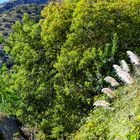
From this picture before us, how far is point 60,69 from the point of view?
74.8 feet

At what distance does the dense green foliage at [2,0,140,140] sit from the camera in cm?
2217

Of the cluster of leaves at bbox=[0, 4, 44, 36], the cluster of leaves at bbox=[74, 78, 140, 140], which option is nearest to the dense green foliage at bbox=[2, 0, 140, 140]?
the cluster of leaves at bbox=[74, 78, 140, 140]

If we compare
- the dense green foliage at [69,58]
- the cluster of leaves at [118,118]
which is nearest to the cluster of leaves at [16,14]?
the dense green foliage at [69,58]

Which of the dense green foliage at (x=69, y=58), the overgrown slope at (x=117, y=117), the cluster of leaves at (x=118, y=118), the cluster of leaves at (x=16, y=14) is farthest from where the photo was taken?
the cluster of leaves at (x=16, y=14)

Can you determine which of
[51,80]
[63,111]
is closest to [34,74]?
[51,80]

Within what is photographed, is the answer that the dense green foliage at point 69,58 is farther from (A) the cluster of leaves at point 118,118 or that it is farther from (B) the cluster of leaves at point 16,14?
(B) the cluster of leaves at point 16,14

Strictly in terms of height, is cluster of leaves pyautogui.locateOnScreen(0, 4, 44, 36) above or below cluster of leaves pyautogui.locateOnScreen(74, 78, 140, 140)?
above

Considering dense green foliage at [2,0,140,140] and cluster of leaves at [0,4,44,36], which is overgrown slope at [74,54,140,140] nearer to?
dense green foliage at [2,0,140,140]

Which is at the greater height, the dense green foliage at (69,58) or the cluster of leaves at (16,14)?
the cluster of leaves at (16,14)

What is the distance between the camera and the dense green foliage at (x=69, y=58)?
22172mm

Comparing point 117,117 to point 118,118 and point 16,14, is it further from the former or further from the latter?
point 16,14

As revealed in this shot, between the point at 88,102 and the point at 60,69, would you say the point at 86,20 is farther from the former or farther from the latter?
the point at 88,102

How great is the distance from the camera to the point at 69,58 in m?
22.7

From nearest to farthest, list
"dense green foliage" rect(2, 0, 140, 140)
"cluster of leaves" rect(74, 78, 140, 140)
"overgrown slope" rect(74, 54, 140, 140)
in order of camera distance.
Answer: "cluster of leaves" rect(74, 78, 140, 140)
"overgrown slope" rect(74, 54, 140, 140)
"dense green foliage" rect(2, 0, 140, 140)
